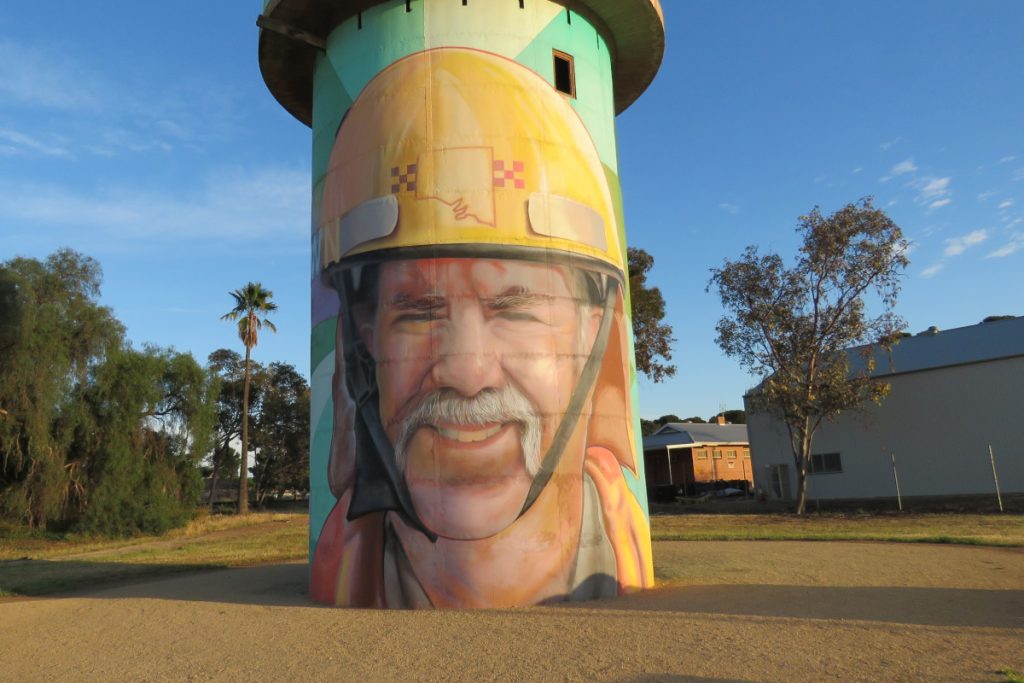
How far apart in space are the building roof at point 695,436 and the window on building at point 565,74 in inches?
1670

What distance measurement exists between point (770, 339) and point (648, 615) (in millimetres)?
25717

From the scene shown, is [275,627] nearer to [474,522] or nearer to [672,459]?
[474,522]

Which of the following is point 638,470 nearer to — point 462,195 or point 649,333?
point 462,195

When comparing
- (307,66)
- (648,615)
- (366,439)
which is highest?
(307,66)

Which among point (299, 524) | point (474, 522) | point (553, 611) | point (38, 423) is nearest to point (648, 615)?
point (553, 611)

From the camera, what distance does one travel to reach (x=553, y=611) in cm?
1069

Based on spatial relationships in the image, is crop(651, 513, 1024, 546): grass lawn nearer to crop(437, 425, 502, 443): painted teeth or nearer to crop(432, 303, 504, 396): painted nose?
crop(437, 425, 502, 443): painted teeth

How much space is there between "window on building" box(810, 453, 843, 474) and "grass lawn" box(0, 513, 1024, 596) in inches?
238

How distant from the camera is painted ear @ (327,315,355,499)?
12.3 meters

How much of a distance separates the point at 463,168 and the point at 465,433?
4276mm

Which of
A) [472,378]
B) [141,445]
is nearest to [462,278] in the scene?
[472,378]

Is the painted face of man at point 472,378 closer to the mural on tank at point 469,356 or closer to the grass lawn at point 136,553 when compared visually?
the mural on tank at point 469,356

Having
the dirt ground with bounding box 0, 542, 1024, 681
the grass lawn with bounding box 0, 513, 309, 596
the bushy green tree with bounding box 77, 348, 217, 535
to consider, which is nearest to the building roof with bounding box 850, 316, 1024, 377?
the dirt ground with bounding box 0, 542, 1024, 681

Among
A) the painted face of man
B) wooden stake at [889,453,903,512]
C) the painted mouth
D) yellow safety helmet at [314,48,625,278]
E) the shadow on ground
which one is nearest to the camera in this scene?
the shadow on ground
